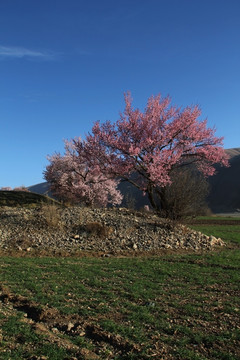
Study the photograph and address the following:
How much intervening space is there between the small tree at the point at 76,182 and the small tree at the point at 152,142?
405 inches

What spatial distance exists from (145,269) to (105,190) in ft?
69.1

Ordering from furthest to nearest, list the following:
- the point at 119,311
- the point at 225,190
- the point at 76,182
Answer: the point at 225,190 < the point at 76,182 < the point at 119,311

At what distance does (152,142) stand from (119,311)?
40.5ft

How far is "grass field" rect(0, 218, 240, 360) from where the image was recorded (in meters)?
4.35

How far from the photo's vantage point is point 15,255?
12.3 m

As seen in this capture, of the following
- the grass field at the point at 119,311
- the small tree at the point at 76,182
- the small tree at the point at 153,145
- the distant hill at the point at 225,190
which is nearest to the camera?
the grass field at the point at 119,311

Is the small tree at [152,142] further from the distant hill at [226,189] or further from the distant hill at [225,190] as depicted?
the distant hill at [226,189]

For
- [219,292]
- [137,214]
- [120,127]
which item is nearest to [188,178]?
[137,214]

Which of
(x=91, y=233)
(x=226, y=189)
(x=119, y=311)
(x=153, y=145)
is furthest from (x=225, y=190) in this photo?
(x=119, y=311)

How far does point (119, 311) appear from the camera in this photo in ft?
19.4

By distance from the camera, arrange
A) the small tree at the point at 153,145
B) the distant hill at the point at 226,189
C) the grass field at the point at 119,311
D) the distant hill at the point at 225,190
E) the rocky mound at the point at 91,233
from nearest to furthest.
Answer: the grass field at the point at 119,311, the rocky mound at the point at 91,233, the small tree at the point at 153,145, the distant hill at the point at 225,190, the distant hill at the point at 226,189

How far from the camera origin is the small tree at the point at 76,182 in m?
29.2

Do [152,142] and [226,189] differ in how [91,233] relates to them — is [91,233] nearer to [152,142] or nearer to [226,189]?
[152,142]

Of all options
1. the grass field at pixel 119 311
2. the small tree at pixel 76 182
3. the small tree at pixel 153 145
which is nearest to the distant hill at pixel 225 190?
the small tree at pixel 76 182
